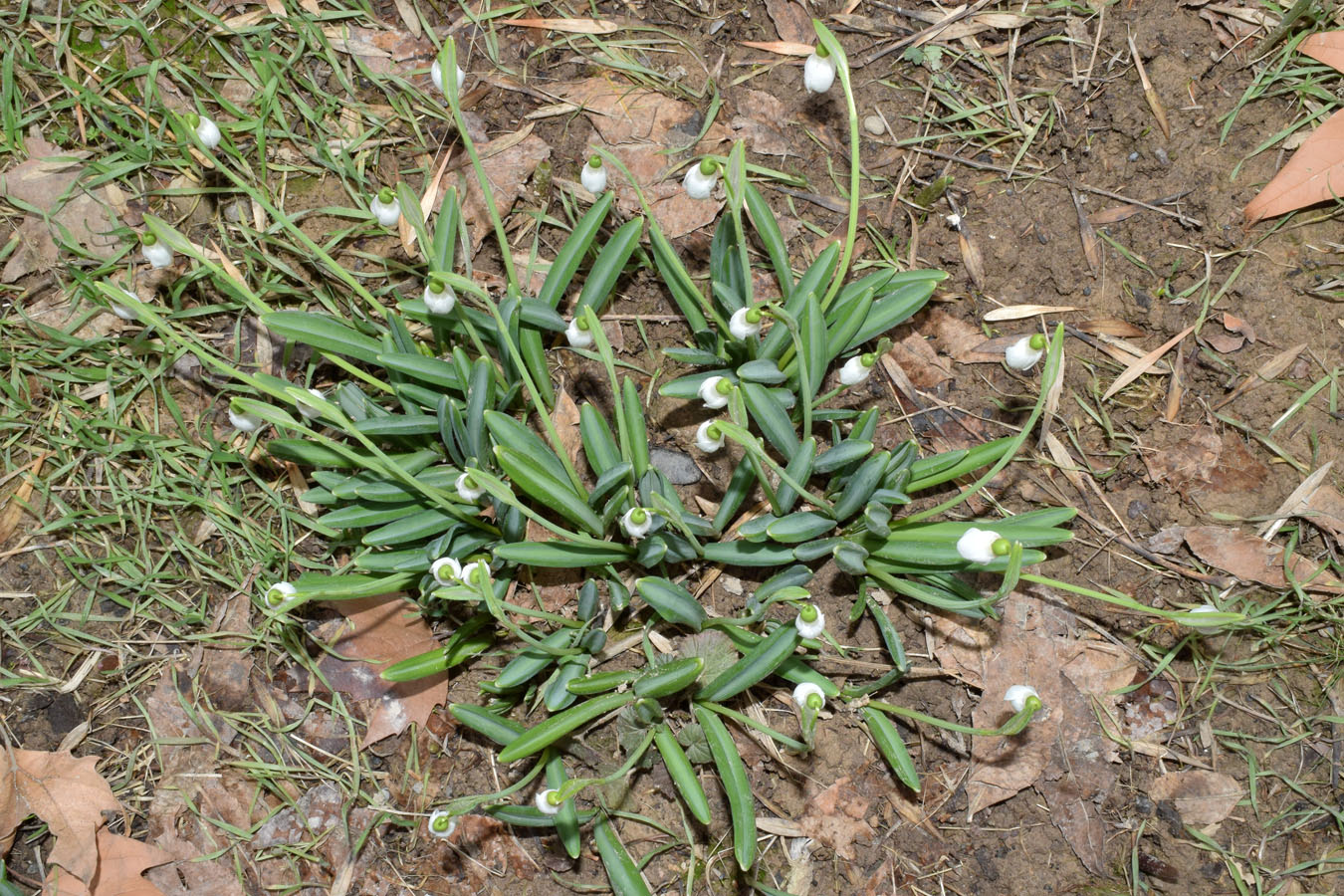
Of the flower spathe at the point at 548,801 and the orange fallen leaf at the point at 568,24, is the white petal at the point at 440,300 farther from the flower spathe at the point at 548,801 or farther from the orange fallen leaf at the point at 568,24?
the orange fallen leaf at the point at 568,24

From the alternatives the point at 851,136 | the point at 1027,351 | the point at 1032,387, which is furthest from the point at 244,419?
the point at 1032,387

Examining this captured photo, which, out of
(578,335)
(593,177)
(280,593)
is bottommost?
(280,593)

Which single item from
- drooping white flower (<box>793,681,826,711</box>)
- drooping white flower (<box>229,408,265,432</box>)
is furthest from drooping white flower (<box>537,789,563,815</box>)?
drooping white flower (<box>229,408,265,432</box>)

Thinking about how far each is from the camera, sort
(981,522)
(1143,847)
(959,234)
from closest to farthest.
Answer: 1. (981,522)
2. (1143,847)
3. (959,234)

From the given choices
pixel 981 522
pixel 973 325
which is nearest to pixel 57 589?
pixel 981 522

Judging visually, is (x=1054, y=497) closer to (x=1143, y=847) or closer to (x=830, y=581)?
(x=830, y=581)

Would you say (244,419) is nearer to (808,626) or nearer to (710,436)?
(710,436)
